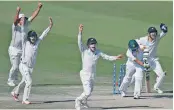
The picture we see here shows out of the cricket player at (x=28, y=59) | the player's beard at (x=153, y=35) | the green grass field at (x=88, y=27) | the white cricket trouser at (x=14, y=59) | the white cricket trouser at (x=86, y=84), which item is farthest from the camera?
the green grass field at (x=88, y=27)

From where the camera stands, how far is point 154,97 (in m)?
17.2

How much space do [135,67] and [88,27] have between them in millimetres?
9652

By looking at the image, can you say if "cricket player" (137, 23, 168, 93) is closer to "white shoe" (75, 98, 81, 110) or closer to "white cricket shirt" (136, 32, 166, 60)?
"white cricket shirt" (136, 32, 166, 60)

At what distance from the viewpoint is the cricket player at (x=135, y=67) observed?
1662 cm

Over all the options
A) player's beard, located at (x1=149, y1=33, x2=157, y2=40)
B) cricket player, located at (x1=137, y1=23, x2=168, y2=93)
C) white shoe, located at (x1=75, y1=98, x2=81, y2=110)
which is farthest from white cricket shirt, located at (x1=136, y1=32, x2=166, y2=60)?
white shoe, located at (x1=75, y1=98, x2=81, y2=110)

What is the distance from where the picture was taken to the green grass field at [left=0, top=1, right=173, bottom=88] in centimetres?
2262

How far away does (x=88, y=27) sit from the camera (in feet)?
86.6

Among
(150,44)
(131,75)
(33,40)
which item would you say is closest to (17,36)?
(33,40)

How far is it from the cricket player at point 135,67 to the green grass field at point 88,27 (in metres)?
4.22

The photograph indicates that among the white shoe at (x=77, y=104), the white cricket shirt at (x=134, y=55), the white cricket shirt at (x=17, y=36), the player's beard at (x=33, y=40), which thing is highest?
the white cricket shirt at (x=17, y=36)

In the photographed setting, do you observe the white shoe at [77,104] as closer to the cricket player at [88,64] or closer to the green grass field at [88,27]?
the cricket player at [88,64]

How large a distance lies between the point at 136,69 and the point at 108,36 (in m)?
9.36

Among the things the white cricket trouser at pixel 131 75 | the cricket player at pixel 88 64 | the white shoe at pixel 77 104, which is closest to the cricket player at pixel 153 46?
the white cricket trouser at pixel 131 75

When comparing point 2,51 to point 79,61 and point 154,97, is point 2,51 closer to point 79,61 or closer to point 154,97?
point 79,61
